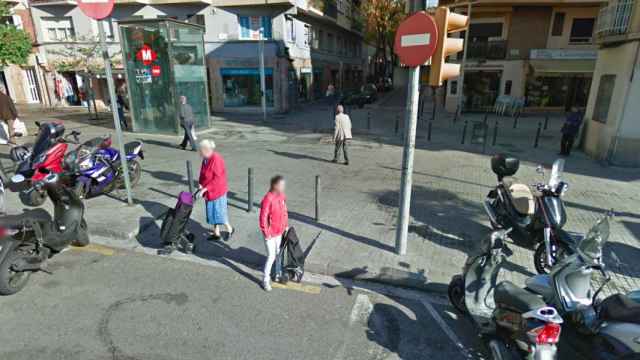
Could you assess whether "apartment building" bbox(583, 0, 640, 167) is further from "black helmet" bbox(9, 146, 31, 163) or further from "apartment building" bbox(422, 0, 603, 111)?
"black helmet" bbox(9, 146, 31, 163)

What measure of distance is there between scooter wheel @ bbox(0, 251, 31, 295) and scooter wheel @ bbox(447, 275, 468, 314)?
5.00 meters

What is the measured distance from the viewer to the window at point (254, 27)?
22312 millimetres

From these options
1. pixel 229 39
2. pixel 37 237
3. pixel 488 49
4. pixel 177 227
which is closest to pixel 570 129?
pixel 177 227

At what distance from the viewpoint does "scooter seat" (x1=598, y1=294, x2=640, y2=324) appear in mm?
2590

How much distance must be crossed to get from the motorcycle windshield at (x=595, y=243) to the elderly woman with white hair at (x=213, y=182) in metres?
4.37

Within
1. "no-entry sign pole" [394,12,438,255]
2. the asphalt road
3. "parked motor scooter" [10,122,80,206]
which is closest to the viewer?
the asphalt road

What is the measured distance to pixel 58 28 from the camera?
79.6ft

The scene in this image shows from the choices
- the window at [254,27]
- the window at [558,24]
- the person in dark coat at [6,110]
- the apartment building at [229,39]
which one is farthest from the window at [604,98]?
the person in dark coat at [6,110]

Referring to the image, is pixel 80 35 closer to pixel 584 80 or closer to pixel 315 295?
pixel 315 295

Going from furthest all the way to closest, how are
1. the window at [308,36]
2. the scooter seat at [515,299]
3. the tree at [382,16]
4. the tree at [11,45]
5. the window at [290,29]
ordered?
the tree at [382,16] → the window at [308,36] → the window at [290,29] → the tree at [11,45] → the scooter seat at [515,299]

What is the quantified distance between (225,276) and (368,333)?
203 centimetres

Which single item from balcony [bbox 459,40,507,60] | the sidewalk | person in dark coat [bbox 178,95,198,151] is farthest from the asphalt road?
balcony [bbox 459,40,507,60]

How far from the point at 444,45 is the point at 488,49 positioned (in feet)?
72.3

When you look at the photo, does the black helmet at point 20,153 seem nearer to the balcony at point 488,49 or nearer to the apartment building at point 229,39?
the apartment building at point 229,39
